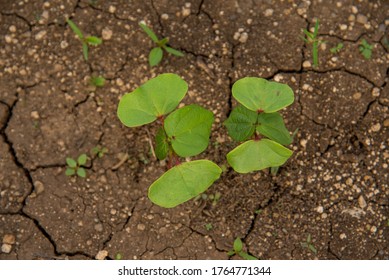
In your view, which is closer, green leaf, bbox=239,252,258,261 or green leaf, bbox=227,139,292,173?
green leaf, bbox=227,139,292,173

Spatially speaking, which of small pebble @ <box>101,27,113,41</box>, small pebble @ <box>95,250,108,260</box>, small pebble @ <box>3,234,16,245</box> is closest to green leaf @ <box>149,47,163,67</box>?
small pebble @ <box>101,27,113,41</box>

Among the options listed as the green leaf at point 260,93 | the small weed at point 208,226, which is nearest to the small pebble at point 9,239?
the small weed at point 208,226

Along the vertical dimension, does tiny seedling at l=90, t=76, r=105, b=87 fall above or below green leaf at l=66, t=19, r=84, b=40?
below

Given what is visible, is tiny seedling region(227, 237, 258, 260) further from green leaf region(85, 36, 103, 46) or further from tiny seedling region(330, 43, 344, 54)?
green leaf region(85, 36, 103, 46)

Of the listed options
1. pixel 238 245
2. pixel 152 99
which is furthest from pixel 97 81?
pixel 238 245

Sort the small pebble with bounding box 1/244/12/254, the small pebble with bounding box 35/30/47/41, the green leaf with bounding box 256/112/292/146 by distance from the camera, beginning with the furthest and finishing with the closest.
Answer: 1. the small pebble with bounding box 35/30/47/41
2. the small pebble with bounding box 1/244/12/254
3. the green leaf with bounding box 256/112/292/146

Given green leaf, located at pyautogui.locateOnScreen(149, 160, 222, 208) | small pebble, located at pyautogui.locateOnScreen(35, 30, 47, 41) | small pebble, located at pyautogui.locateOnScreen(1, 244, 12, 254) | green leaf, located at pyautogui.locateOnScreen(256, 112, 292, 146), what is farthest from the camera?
small pebble, located at pyautogui.locateOnScreen(35, 30, 47, 41)
